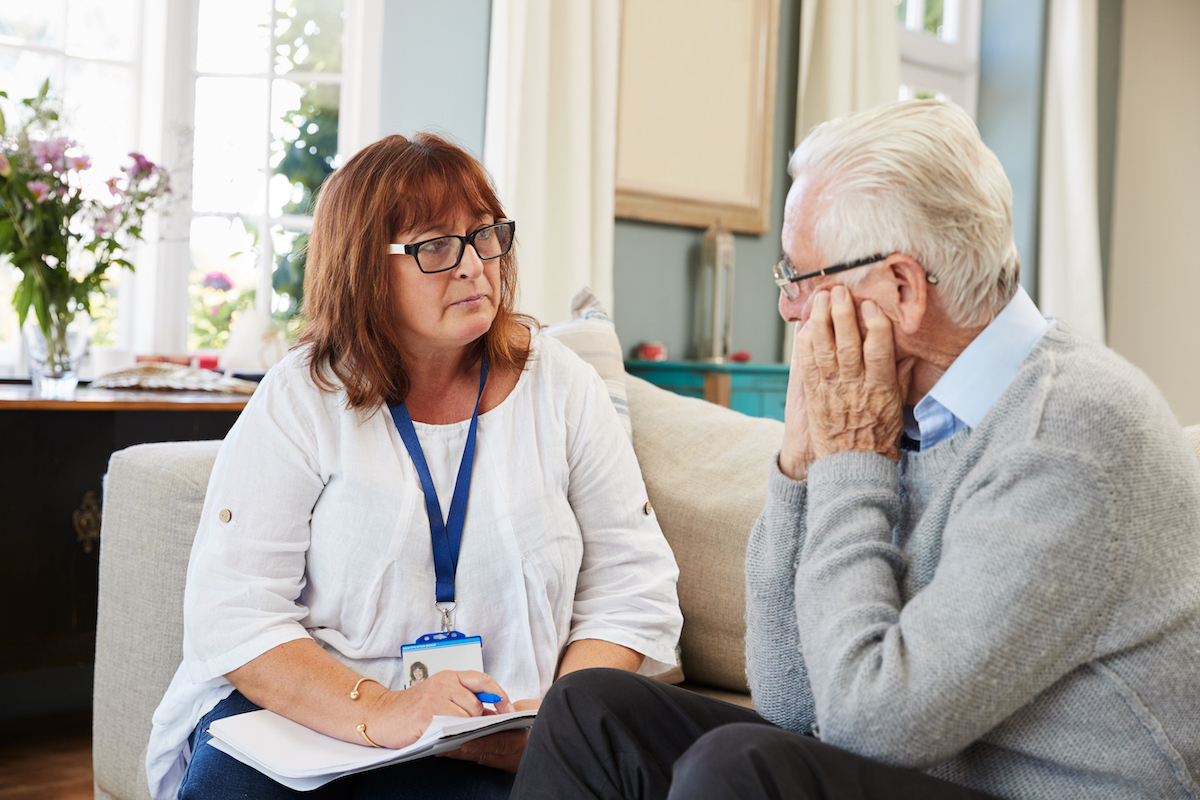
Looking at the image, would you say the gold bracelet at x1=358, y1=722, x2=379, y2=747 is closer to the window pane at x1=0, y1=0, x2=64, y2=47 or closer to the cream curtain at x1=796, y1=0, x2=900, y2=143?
the window pane at x1=0, y1=0, x2=64, y2=47

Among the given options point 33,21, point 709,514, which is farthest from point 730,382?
point 33,21

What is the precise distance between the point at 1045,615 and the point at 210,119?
2.85 m

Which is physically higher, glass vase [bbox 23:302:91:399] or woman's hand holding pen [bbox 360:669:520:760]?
glass vase [bbox 23:302:91:399]

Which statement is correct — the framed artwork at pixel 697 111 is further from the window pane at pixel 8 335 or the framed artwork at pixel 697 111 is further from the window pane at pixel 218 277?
the window pane at pixel 8 335

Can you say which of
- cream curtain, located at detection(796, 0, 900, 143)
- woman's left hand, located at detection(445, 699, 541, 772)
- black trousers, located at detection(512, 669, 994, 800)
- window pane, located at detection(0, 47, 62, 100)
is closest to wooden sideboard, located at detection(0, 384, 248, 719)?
window pane, located at detection(0, 47, 62, 100)

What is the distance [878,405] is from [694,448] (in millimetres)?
855

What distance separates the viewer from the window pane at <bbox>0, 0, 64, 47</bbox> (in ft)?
8.80

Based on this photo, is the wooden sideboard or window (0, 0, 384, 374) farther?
window (0, 0, 384, 374)

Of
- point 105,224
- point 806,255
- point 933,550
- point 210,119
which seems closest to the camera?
point 933,550

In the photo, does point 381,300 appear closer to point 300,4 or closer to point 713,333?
point 300,4

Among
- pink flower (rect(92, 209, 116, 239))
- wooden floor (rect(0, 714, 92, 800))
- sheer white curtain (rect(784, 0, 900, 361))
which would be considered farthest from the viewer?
sheer white curtain (rect(784, 0, 900, 361))

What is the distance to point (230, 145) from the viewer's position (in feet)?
9.94

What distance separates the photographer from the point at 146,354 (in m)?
2.92

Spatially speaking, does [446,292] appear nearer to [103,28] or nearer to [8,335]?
[8,335]
